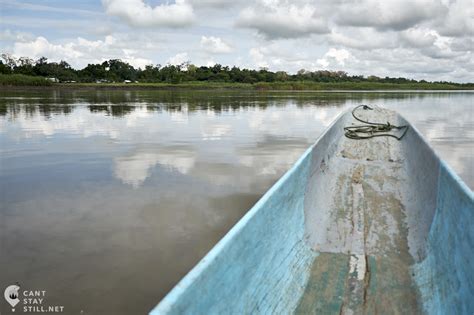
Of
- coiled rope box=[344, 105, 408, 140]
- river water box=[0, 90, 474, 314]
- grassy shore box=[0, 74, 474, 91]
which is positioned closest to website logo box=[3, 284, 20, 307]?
river water box=[0, 90, 474, 314]

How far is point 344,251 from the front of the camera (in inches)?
122

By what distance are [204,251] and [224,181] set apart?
2.46m

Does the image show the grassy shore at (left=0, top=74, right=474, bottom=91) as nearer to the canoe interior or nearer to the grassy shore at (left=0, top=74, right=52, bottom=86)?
the grassy shore at (left=0, top=74, right=52, bottom=86)

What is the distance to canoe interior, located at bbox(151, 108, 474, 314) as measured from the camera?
1897 mm

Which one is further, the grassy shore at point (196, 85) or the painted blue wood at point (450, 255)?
the grassy shore at point (196, 85)

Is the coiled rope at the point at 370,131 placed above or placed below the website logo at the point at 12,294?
above

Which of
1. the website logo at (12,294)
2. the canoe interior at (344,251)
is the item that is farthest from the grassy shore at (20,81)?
the canoe interior at (344,251)

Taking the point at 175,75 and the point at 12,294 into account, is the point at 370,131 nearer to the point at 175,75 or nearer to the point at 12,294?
the point at 12,294

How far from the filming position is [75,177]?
244 inches

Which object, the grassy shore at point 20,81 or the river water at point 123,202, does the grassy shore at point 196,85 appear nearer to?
the grassy shore at point 20,81

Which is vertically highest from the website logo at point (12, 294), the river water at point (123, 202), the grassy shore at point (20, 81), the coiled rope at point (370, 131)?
the grassy shore at point (20, 81)

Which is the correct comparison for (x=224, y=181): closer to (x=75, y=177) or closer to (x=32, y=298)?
(x=75, y=177)

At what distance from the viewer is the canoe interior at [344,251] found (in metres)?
1.90

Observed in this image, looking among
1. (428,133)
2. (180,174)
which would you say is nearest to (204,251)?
(180,174)
